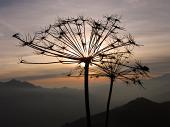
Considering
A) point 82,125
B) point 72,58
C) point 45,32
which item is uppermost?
point 45,32

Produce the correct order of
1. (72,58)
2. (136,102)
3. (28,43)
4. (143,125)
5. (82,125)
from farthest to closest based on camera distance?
(136,102) → (82,125) → (143,125) → (72,58) → (28,43)

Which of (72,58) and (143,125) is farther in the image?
(143,125)

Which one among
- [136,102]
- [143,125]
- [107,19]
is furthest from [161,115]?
[107,19]

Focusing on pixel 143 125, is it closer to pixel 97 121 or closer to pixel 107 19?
pixel 97 121

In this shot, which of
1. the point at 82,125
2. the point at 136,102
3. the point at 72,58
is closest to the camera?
the point at 72,58

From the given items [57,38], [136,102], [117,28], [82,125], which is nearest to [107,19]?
[117,28]

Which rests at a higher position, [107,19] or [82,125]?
[107,19]
